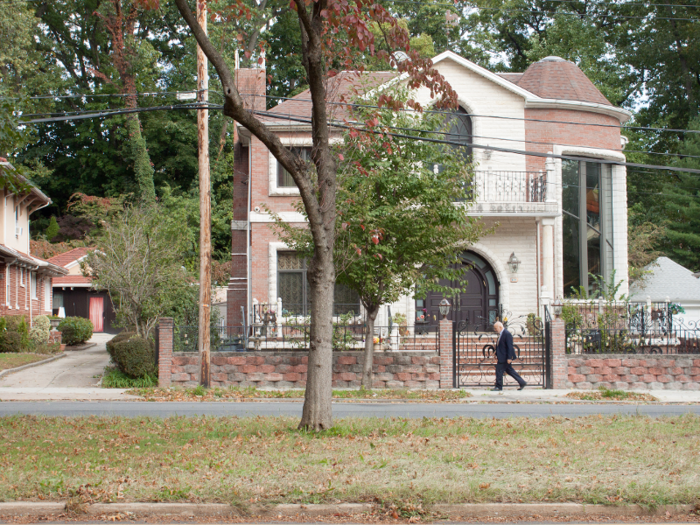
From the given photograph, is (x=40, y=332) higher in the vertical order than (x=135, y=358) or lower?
higher

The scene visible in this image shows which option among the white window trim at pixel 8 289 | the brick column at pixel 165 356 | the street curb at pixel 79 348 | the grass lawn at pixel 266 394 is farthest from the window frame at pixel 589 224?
the white window trim at pixel 8 289

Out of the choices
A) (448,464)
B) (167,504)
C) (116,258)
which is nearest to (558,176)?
(116,258)

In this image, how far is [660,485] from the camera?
20.3ft

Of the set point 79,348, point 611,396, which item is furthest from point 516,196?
point 79,348

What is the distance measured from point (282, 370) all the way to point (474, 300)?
26.6 feet

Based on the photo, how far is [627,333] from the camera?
18250mm

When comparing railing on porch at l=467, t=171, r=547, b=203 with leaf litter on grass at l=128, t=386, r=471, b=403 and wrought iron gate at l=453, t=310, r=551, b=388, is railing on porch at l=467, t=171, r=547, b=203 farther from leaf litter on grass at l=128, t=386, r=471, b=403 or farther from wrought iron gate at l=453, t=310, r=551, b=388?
leaf litter on grass at l=128, t=386, r=471, b=403

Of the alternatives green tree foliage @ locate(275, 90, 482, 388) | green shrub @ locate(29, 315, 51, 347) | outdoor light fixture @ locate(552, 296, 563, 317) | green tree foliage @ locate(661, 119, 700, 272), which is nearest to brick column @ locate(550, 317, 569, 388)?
green tree foliage @ locate(275, 90, 482, 388)

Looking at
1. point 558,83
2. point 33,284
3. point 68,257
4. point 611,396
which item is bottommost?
point 611,396

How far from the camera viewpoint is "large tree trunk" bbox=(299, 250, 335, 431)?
8.95m

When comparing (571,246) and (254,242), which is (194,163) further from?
(571,246)

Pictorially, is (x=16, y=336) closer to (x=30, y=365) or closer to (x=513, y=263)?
(x=30, y=365)

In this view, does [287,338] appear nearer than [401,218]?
No

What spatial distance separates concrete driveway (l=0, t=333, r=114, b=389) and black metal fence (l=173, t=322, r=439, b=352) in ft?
9.20
